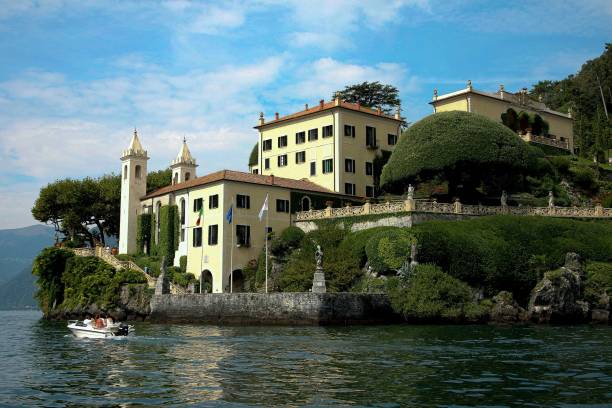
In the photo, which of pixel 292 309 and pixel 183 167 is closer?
pixel 292 309

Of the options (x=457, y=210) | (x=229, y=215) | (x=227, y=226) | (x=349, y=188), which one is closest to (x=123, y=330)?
(x=229, y=215)

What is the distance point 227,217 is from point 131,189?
2256 cm

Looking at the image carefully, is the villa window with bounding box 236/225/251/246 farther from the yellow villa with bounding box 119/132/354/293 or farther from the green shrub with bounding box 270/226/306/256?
the green shrub with bounding box 270/226/306/256

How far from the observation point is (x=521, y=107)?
8381 cm

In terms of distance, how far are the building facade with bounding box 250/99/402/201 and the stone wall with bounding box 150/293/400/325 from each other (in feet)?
79.7

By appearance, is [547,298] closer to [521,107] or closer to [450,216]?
[450,216]

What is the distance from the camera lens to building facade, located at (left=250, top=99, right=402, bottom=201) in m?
72.1

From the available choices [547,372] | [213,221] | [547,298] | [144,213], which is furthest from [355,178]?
[547,372]

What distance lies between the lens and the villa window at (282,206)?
6612 centimetres

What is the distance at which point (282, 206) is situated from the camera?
218 feet

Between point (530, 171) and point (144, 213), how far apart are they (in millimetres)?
40083

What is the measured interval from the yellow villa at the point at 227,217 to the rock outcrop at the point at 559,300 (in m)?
24.2

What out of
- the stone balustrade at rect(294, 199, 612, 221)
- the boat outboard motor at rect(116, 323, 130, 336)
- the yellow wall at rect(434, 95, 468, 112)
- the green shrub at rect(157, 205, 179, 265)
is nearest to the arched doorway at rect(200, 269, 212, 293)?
the green shrub at rect(157, 205, 179, 265)

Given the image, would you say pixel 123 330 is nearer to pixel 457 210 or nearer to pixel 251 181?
pixel 251 181
